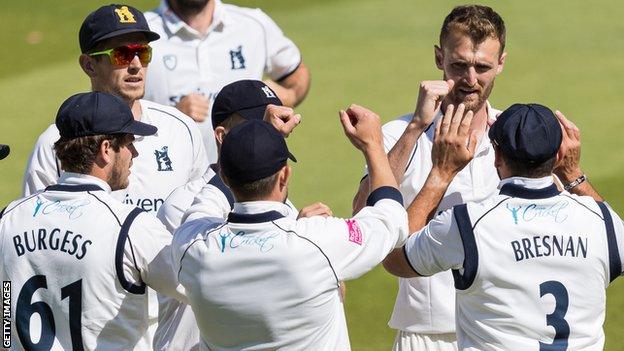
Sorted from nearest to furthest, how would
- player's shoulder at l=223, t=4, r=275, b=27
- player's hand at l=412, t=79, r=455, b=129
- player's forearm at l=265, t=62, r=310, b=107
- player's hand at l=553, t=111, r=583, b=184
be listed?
1. player's hand at l=553, t=111, r=583, b=184
2. player's hand at l=412, t=79, r=455, b=129
3. player's shoulder at l=223, t=4, r=275, b=27
4. player's forearm at l=265, t=62, r=310, b=107

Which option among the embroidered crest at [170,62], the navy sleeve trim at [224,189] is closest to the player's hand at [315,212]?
the navy sleeve trim at [224,189]

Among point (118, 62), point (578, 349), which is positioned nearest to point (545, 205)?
point (578, 349)

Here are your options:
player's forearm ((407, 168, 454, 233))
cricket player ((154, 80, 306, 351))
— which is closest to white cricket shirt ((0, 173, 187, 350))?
cricket player ((154, 80, 306, 351))

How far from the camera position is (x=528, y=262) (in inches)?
180

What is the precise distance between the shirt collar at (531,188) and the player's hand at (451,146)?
350 mm

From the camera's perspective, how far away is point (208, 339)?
4.54 metres

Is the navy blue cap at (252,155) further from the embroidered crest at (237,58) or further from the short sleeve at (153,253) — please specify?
the embroidered crest at (237,58)

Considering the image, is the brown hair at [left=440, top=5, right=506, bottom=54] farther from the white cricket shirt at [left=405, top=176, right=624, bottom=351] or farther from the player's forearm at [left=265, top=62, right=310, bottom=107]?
the player's forearm at [left=265, top=62, right=310, bottom=107]

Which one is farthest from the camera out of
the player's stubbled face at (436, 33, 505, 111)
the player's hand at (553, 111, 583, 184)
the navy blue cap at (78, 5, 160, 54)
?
the navy blue cap at (78, 5, 160, 54)

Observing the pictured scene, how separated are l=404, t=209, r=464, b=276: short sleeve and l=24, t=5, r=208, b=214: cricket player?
5.07 ft

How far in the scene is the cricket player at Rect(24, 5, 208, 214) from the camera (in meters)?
5.81

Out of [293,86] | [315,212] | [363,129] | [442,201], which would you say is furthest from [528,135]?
[293,86]

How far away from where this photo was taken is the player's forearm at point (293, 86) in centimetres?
838

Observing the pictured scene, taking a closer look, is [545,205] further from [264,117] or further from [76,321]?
[76,321]
